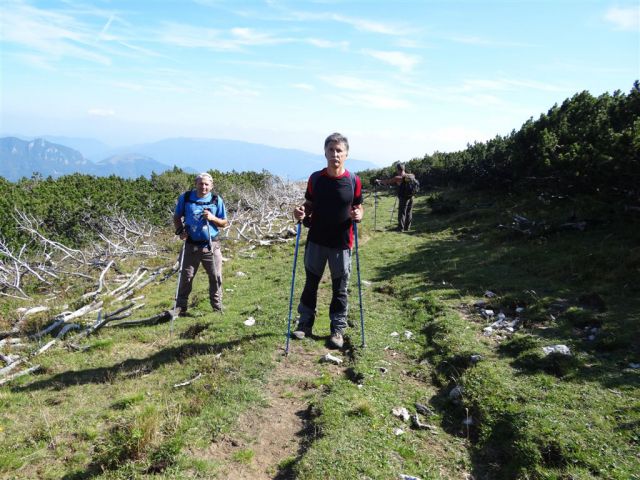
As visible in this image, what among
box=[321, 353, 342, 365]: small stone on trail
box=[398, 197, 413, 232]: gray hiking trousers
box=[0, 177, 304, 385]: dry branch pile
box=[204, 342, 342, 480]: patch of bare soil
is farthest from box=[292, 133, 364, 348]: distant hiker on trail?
box=[398, 197, 413, 232]: gray hiking trousers

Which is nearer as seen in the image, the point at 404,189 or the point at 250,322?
the point at 250,322

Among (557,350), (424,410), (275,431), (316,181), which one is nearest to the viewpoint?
(275,431)

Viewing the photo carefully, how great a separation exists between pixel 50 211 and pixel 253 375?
77.7 feet

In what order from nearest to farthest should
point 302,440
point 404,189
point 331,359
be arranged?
point 302,440
point 331,359
point 404,189

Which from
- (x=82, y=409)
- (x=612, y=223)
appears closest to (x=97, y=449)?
(x=82, y=409)

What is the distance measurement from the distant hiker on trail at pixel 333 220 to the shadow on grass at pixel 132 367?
1756 mm

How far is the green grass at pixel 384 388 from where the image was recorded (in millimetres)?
4711

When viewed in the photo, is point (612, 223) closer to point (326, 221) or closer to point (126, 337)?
point (326, 221)

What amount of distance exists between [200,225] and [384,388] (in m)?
5.43

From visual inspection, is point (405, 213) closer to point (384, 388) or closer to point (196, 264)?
point (196, 264)

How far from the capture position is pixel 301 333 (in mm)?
7898

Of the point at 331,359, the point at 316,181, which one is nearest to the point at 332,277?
the point at 331,359

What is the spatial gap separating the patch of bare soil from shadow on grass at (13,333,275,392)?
1.65 meters

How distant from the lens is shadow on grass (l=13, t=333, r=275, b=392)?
22.7 feet
